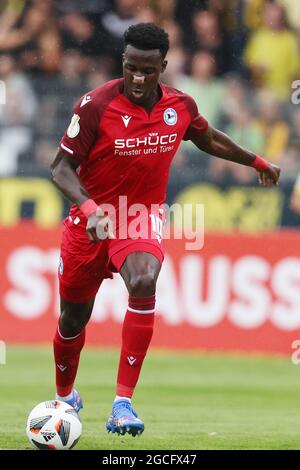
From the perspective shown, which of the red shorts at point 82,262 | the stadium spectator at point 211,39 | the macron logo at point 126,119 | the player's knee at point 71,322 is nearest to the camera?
the macron logo at point 126,119

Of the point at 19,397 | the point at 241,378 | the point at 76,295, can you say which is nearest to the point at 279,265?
the point at 241,378

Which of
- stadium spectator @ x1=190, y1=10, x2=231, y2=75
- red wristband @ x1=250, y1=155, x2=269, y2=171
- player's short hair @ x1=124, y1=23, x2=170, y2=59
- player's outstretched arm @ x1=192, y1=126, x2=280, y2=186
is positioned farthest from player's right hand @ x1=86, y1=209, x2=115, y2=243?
stadium spectator @ x1=190, y1=10, x2=231, y2=75

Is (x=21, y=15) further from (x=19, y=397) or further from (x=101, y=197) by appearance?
(x=101, y=197)

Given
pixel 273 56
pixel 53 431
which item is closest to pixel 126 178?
pixel 53 431

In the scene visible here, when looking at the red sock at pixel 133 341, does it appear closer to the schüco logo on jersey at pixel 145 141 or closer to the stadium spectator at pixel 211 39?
the schüco logo on jersey at pixel 145 141

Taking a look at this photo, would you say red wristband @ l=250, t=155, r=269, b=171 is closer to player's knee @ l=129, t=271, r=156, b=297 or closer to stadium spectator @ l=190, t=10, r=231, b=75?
player's knee @ l=129, t=271, r=156, b=297

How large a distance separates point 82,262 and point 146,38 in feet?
4.96

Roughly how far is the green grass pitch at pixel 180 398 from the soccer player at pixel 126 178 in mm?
627

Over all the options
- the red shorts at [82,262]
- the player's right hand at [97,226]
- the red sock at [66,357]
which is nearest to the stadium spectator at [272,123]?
the red sock at [66,357]

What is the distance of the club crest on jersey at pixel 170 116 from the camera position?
23.3 ft

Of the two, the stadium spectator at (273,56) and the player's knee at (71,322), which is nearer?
the player's knee at (71,322)

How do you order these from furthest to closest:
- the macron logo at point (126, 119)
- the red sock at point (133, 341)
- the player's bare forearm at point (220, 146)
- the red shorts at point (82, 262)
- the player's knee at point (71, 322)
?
the player's bare forearm at point (220, 146)
the player's knee at point (71, 322)
the red shorts at point (82, 262)
the macron logo at point (126, 119)
the red sock at point (133, 341)

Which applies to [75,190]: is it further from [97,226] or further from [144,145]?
[144,145]

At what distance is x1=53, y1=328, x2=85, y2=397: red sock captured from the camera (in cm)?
762
